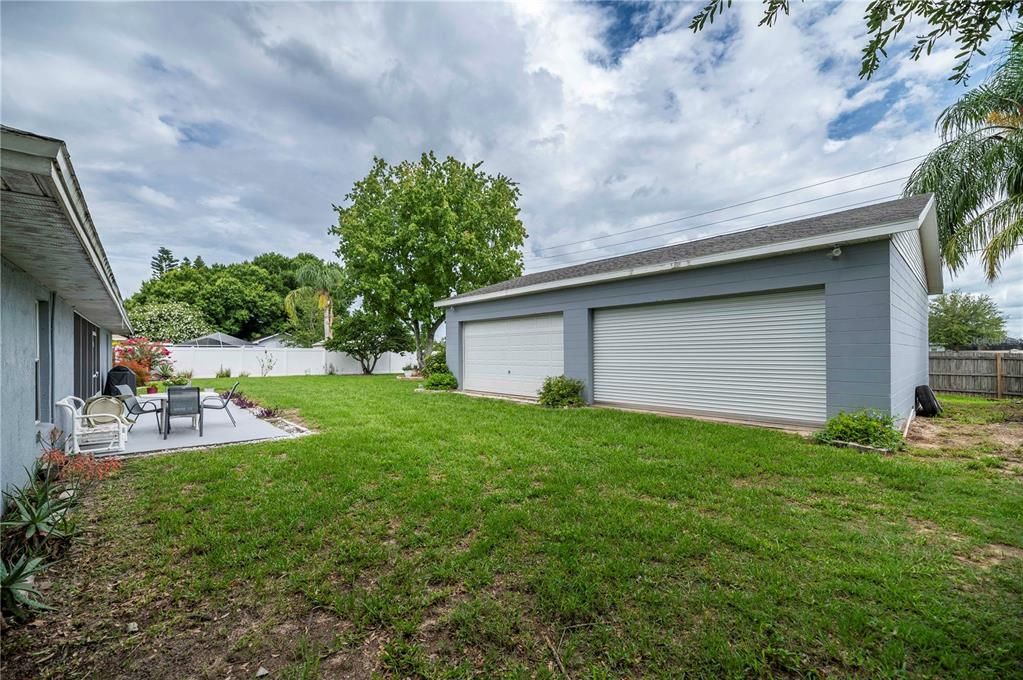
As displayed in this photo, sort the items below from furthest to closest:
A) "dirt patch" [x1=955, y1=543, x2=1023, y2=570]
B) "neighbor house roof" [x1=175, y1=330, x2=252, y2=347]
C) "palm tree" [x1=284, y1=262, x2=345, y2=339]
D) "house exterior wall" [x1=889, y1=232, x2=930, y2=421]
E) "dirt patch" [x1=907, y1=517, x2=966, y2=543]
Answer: "palm tree" [x1=284, y1=262, x2=345, y2=339] → "neighbor house roof" [x1=175, y1=330, x2=252, y2=347] → "house exterior wall" [x1=889, y1=232, x2=930, y2=421] → "dirt patch" [x1=907, y1=517, x2=966, y2=543] → "dirt patch" [x1=955, y1=543, x2=1023, y2=570]

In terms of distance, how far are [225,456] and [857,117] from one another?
15.0m

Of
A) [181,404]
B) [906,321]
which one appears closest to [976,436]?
[906,321]

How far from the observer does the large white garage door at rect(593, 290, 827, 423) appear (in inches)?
277

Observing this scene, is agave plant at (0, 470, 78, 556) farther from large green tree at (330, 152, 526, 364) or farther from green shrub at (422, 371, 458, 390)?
large green tree at (330, 152, 526, 364)

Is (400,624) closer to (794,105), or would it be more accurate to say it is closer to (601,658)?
(601,658)

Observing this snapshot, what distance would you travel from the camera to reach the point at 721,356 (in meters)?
8.06

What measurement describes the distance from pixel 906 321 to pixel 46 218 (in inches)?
453

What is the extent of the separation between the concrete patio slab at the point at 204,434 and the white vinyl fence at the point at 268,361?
44.9ft

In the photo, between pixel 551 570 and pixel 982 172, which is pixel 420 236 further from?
pixel 551 570

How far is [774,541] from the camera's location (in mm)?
3096

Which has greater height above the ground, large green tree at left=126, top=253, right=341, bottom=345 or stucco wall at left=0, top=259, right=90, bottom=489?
large green tree at left=126, top=253, right=341, bottom=345

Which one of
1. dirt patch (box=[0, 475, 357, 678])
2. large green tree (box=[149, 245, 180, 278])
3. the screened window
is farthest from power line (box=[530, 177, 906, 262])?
large green tree (box=[149, 245, 180, 278])

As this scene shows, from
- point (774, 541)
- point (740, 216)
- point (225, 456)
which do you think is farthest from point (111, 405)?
point (740, 216)

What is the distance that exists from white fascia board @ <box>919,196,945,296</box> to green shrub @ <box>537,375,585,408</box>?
→ 722cm
